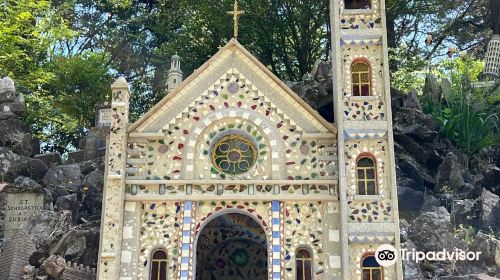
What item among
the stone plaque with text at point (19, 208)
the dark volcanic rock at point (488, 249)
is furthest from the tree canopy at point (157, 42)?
the dark volcanic rock at point (488, 249)

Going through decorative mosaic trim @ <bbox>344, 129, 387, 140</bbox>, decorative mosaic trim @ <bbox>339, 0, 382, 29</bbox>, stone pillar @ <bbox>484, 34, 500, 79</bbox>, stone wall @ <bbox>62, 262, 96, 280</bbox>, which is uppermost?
stone pillar @ <bbox>484, 34, 500, 79</bbox>

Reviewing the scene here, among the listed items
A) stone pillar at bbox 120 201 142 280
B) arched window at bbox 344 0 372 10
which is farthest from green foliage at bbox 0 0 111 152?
arched window at bbox 344 0 372 10

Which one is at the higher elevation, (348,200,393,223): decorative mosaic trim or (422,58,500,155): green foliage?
(422,58,500,155): green foliage

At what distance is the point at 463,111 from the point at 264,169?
11271 mm

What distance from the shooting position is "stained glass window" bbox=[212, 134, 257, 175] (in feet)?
61.3

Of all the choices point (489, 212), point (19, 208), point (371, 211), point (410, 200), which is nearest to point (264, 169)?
point (371, 211)

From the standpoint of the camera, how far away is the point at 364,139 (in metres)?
18.6

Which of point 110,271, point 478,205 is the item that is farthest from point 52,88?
point 478,205

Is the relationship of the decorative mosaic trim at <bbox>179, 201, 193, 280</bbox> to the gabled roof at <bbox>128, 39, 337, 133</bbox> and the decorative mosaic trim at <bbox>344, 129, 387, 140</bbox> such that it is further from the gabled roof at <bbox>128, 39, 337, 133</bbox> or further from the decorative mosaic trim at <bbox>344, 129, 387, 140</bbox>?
the decorative mosaic trim at <bbox>344, 129, 387, 140</bbox>

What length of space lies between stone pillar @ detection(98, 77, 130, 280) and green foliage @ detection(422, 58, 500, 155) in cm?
1338

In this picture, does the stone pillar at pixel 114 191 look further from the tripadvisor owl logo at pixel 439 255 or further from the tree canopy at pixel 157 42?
the tree canopy at pixel 157 42

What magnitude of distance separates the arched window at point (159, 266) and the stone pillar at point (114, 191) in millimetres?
898

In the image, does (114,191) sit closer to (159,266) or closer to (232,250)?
(159,266)

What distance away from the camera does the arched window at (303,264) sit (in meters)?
17.7
